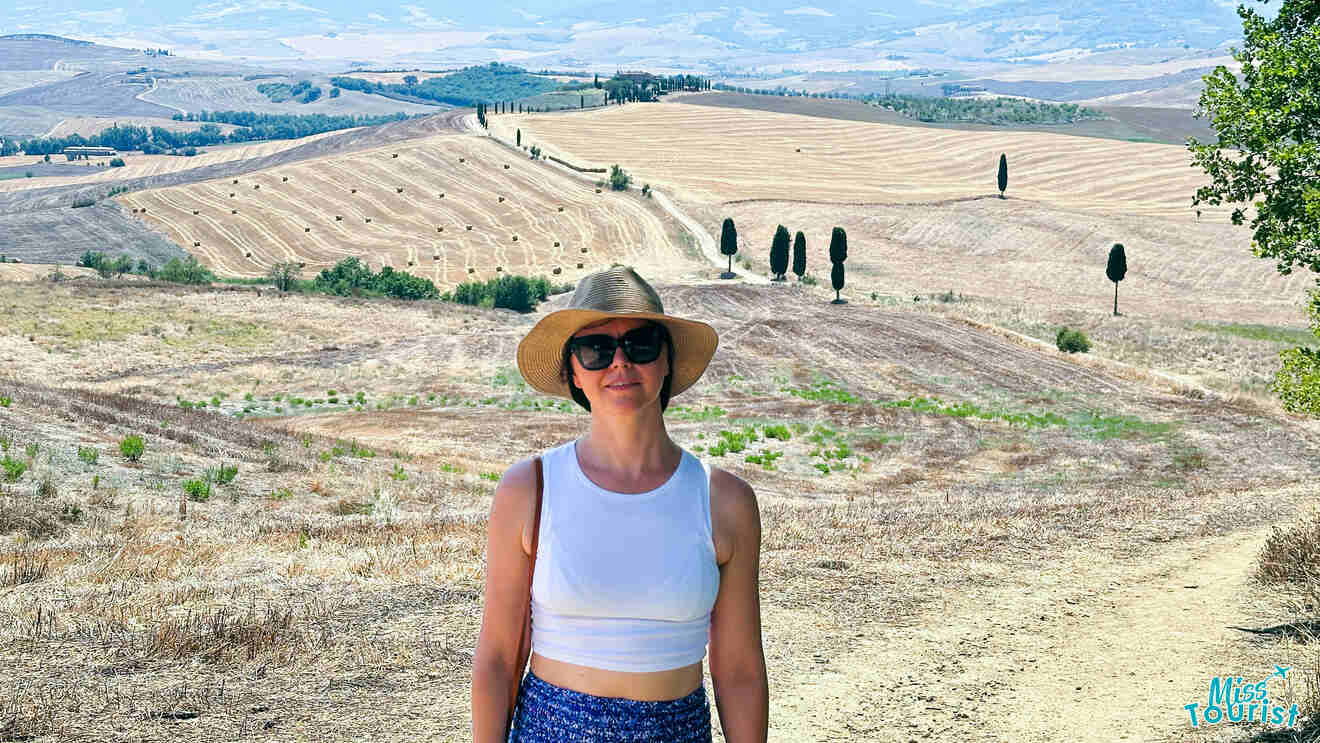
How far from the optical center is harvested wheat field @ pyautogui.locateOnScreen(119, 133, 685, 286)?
317 ft

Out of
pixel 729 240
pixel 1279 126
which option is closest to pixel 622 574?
pixel 1279 126

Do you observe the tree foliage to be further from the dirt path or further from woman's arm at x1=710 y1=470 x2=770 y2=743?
woman's arm at x1=710 y1=470 x2=770 y2=743

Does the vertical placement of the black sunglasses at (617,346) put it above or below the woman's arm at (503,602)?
above

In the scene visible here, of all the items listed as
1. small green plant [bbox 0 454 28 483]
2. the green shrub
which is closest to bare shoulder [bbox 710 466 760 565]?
small green plant [bbox 0 454 28 483]

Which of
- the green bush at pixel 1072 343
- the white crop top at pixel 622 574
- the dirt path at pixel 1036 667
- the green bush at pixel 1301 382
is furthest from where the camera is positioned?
the green bush at pixel 1072 343

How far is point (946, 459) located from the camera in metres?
36.2

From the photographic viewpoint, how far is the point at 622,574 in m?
4.33

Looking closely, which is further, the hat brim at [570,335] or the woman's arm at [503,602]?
the hat brim at [570,335]

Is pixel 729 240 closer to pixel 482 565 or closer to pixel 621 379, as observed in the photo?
pixel 482 565

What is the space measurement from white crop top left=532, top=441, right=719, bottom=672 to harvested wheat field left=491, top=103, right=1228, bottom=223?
4624 inches

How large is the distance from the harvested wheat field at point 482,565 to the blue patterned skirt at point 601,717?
514 cm

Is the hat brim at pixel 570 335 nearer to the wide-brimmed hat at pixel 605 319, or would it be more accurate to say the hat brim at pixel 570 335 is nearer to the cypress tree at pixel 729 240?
the wide-brimmed hat at pixel 605 319

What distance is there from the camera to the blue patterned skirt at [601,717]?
4.47 meters

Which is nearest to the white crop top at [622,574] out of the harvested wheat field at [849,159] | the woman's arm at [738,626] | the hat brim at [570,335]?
the woman's arm at [738,626]
